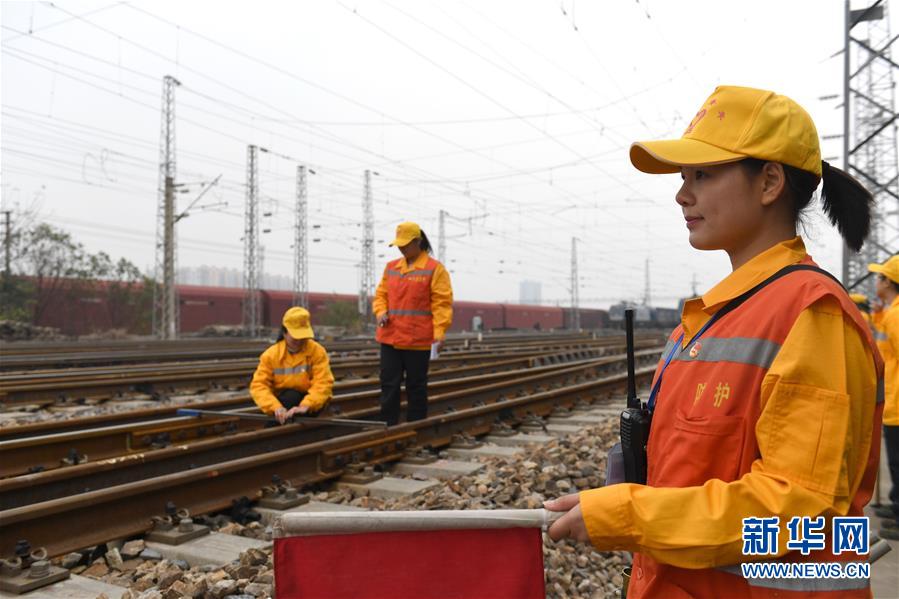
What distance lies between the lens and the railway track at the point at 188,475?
3.87 m

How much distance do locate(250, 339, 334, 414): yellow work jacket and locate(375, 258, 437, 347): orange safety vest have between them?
761 mm

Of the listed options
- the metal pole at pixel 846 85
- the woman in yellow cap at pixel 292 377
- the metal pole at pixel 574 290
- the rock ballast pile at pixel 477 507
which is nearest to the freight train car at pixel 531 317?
the metal pole at pixel 574 290

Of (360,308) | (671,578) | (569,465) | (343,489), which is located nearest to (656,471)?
(671,578)

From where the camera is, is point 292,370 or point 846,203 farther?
point 292,370

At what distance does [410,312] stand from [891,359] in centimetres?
425

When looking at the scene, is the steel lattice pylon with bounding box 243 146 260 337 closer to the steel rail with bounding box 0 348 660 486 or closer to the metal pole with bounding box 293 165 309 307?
the metal pole with bounding box 293 165 309 307

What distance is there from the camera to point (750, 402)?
1.36 metres

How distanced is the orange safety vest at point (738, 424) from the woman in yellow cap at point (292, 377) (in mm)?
5327

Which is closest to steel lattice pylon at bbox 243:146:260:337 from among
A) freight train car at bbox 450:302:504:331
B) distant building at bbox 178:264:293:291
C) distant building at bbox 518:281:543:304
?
freight train car at bbox 450:302:504:331

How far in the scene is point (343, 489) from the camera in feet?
17.7

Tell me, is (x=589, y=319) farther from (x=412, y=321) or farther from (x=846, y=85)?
(x=412, y=321)

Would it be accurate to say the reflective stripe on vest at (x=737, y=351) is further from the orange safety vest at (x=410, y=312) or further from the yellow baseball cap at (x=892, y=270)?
the orange safety vest at (x=410, y=312)

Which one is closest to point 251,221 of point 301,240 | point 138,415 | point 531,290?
point 301,240

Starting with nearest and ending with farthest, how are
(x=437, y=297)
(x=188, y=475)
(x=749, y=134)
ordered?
(x=749, y=134)
(x=188, y=475)
(x=437, y=297)
